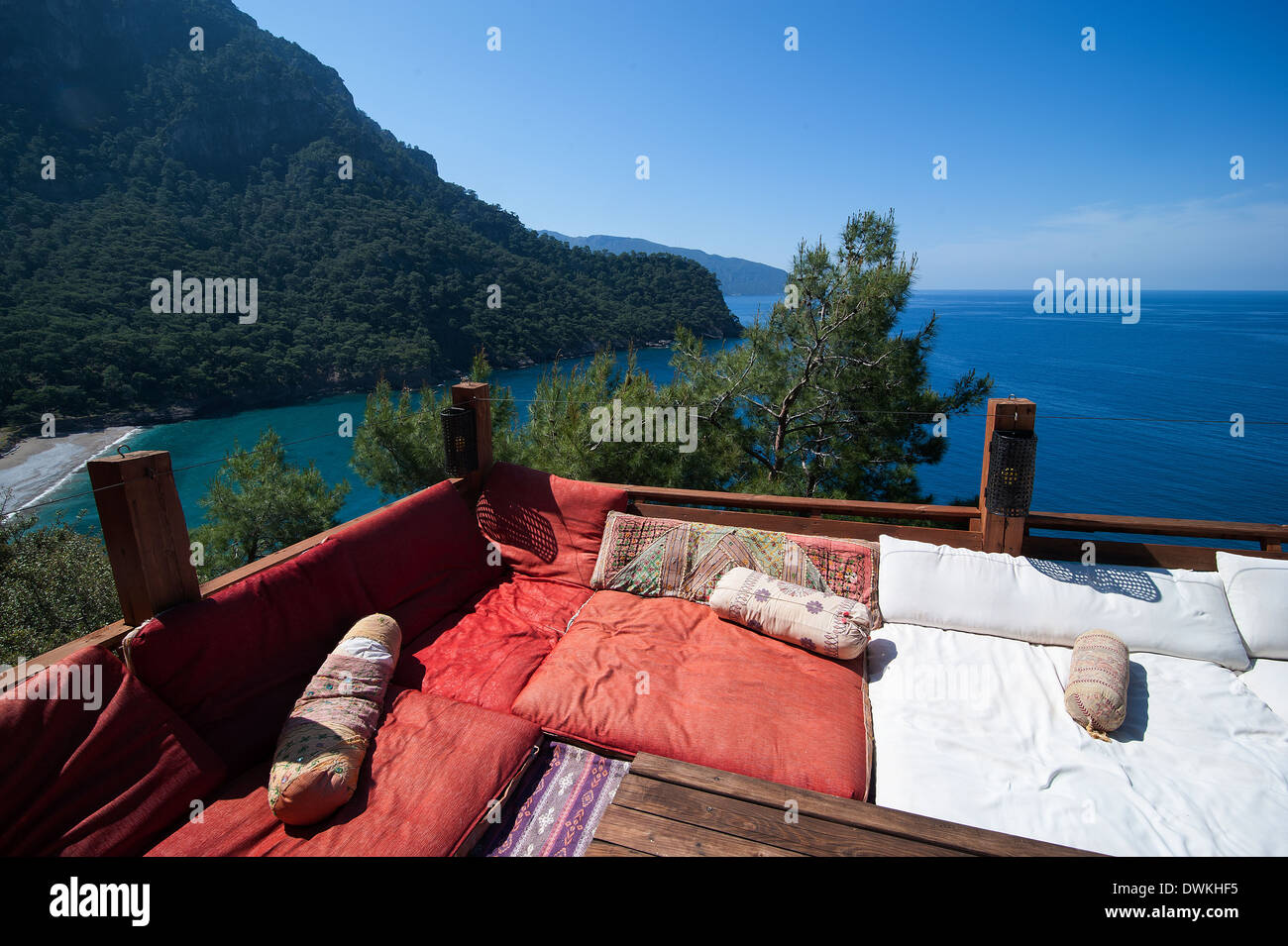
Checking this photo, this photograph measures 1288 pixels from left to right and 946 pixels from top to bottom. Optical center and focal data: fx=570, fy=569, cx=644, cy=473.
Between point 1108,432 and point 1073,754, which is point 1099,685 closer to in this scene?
point 1073,754

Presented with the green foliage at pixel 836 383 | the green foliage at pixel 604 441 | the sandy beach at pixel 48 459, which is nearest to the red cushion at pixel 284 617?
the green foliage at pixel 604 441

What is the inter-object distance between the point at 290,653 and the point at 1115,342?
5723 centimetres

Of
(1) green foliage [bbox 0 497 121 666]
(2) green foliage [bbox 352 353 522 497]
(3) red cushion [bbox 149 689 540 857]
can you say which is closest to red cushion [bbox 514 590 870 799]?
(3) red cushion [bbox 149 689 540 857]

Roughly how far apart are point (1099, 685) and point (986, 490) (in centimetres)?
92

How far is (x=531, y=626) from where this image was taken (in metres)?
2.56

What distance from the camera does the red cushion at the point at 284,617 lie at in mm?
1710

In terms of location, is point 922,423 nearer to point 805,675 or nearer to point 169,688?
point 805,675

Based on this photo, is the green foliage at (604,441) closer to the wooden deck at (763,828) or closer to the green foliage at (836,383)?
the green foliage at (836,383)

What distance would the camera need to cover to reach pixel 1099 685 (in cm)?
183

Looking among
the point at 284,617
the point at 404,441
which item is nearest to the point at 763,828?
the point at 284,617

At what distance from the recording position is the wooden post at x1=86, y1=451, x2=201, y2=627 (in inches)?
66.6

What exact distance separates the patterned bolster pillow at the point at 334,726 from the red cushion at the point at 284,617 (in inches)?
4.9

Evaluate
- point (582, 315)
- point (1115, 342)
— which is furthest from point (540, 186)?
point (1115, 342)

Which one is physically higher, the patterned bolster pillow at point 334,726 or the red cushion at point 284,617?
the red cushion at point 284,617
